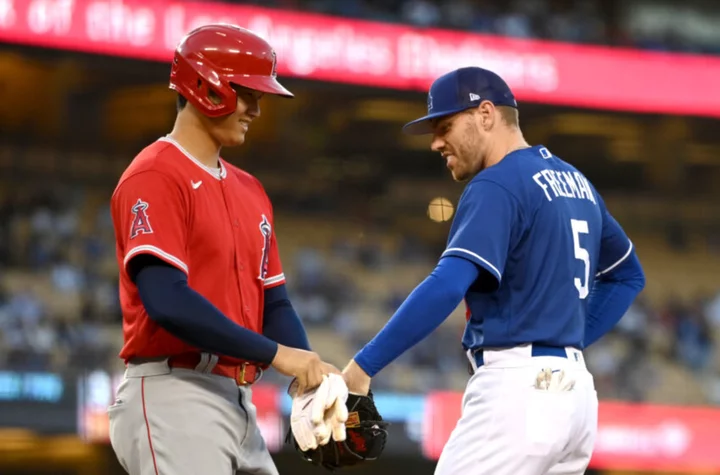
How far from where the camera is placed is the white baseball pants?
125 inches

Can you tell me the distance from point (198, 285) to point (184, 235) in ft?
0.47

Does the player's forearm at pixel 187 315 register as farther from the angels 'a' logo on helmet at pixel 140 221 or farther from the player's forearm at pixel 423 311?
the player's forearm at pixel 423 311

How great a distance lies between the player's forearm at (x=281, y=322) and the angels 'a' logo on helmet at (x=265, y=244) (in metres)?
0.09

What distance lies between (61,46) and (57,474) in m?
4.41

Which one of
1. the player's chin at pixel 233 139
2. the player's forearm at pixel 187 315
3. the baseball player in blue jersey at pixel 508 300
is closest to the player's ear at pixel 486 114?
the baseball player in blue jersey at pixel 508 300

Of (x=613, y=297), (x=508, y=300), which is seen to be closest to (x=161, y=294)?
(x=508, y=300)

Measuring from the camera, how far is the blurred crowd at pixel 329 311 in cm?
1078

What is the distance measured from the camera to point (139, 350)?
2.89 m

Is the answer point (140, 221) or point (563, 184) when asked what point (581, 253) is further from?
point (140, 221)

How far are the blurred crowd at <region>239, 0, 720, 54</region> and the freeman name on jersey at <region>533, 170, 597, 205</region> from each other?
32.0ft

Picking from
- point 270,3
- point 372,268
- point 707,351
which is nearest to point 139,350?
point 270,3

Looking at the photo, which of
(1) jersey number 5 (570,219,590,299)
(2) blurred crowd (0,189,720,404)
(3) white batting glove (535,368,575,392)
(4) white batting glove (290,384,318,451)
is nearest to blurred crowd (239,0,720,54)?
(2) blurred crowd (0,189,720,404)

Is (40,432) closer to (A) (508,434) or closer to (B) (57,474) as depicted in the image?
(B) (57,474)

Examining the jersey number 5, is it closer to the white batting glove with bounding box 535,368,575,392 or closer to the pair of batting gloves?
the white batting glove with bounding box 535,368,575,392
